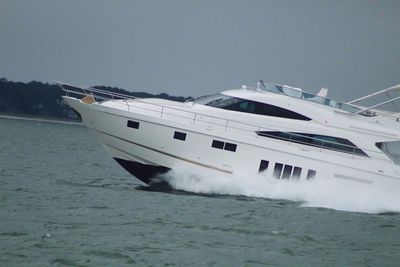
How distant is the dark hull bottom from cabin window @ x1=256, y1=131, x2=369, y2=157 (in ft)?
10.5

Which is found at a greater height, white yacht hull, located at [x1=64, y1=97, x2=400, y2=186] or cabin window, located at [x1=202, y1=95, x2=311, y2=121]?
cabin window, located at [x1=202, y1=95, x2=311, y2=121]

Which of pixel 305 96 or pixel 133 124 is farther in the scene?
pixel 305 96

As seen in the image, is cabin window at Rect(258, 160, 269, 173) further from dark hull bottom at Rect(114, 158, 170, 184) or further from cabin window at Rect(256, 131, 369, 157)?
dark hull bottom at Rect(114, 158, 170, 184)

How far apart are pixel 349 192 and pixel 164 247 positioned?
8.31 meters

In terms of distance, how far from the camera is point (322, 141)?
66.8 feet

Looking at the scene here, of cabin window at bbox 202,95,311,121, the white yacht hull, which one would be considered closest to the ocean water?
the white yacht hull

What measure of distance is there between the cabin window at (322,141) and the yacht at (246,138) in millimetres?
27

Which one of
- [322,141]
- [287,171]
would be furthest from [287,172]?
[322,141]

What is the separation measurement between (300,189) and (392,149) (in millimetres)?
3039

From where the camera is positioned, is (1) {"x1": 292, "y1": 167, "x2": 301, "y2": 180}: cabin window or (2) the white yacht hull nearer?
(2) the white yacht hull

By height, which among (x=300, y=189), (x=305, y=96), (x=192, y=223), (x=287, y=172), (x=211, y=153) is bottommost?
(x=192, y=223)

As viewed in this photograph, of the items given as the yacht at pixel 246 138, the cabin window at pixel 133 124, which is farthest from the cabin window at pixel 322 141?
the cabin window at pixel 133 124

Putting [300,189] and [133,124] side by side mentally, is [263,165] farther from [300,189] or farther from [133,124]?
[133,124]

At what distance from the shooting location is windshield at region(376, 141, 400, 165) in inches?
815
